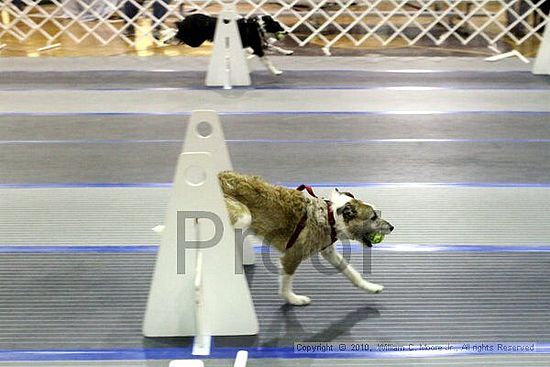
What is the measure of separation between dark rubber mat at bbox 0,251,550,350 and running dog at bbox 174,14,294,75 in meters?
3.21

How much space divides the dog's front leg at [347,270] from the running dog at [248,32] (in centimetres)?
349

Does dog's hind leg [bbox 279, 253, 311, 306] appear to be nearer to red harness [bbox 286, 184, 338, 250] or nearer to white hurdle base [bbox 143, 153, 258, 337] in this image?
red harness [bbox 286, 184, 338, 250]

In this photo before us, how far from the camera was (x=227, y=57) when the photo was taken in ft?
17.4

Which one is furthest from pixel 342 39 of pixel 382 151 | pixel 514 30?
pixel 382 151

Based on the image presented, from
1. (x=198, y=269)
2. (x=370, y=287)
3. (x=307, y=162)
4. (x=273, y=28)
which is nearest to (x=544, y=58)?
(x=273, y=28)

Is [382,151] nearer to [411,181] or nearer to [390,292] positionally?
[411,181]

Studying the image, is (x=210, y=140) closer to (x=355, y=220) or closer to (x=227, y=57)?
(x=355, y=220)

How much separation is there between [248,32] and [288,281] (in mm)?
3585

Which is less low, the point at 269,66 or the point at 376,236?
the point at 376,236

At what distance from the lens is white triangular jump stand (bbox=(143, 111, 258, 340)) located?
1.95 m

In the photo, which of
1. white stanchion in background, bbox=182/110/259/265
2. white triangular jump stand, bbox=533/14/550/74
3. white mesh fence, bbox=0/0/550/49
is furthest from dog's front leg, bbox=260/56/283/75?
white stanchion in background, bbox=182/110/259/265

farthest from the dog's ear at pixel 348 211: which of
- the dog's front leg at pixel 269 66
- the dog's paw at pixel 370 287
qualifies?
the dog's front leg at pixel 269 66

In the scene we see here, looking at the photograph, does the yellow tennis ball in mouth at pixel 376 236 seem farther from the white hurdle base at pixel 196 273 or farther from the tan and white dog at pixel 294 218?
the white hurdle base at pixel 196 273

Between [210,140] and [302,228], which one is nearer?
[302,228]
